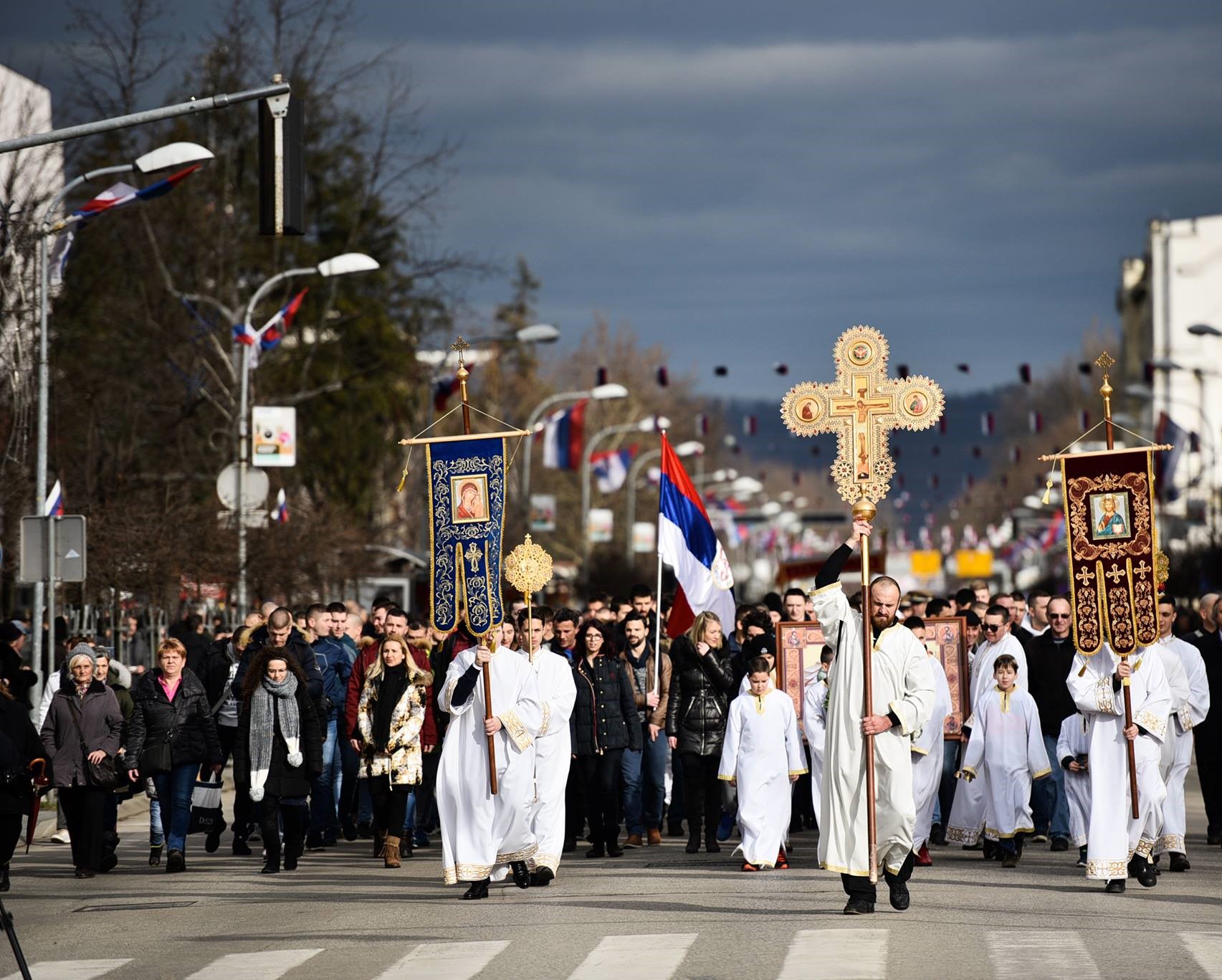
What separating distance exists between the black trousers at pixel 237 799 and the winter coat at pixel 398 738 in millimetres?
1028

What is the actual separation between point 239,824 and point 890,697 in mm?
6335

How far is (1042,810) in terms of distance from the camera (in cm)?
1767

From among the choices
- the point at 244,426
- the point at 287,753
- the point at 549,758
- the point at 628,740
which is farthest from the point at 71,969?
the point at 244,426

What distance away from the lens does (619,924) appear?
12.0 metres

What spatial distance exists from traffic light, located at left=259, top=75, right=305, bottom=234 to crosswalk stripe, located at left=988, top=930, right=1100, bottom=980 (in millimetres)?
7315

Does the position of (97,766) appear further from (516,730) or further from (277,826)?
(516,730)

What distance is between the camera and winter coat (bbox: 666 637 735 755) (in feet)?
54.3

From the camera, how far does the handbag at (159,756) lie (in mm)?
15641

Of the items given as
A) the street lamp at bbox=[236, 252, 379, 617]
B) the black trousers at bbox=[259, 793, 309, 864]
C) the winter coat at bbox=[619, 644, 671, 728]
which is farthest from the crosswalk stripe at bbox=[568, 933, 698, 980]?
the street lamp at bbox=[236, 252, 379, 617]

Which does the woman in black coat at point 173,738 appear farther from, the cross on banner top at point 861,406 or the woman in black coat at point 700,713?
the cross on banner top at point 861,406

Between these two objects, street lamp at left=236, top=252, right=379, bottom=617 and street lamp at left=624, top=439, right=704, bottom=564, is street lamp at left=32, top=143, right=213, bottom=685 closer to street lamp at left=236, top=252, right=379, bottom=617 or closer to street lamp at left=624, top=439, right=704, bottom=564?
street lamp at left=236, top=252, right=379, bottom=617

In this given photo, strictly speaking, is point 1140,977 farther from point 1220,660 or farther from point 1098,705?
point 1220,660

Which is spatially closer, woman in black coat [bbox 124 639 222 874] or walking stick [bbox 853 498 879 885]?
walking stick [bbox 853 498 879 885]

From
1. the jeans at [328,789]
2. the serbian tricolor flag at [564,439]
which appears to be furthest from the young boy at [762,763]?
the serbian tricolor flag at [564,439]
